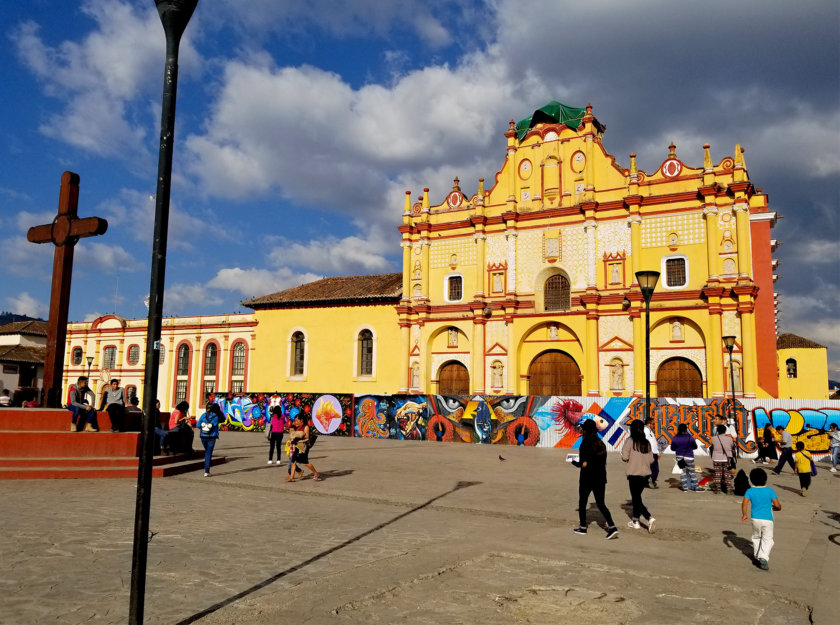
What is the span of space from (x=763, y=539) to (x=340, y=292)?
1246 inches

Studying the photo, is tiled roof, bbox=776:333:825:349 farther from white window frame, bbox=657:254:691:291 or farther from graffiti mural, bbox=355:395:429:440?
graffiti mural, bbox=355:395:429:440

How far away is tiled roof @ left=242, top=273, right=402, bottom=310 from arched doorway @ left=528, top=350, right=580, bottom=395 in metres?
8.57

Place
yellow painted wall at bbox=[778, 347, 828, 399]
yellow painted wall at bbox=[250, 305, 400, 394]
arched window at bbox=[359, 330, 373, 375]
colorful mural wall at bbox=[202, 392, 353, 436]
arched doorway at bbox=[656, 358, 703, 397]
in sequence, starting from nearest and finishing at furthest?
arched doorway at bbox=[656, 358, 703, 397] < colorful mural wall at bbox=[202, 392, 353, 436] < yellow painted wall at bbox=[250, 305, 400, 394] < arched window at bbox=[359, 330, 373, 375] < yellow painted wall at bbox=[778, 347, 828, 399]

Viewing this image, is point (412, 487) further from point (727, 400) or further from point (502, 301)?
point (502, 301)

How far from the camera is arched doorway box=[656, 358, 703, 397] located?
27891 mm

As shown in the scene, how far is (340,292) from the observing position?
37.4 meters

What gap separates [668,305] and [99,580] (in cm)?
2677

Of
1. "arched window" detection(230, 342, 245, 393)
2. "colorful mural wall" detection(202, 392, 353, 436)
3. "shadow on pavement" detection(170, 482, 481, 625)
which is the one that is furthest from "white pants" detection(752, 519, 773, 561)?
"arched window" detection(230, 342, 245, 393)

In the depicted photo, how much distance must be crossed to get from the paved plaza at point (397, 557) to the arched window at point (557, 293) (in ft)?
59.7

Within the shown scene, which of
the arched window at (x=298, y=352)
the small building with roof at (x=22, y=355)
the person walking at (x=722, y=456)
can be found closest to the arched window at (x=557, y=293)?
the arched window at (x=298, y=352)

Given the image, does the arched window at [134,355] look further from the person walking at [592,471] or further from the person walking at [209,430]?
the person walking at [592,471]

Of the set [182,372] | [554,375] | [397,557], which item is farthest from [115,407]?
[182,372]

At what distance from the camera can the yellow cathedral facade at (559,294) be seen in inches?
1099

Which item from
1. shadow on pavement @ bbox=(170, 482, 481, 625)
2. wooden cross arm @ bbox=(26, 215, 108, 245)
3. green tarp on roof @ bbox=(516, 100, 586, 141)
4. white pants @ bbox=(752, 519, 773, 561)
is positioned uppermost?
green tarp on roof @ bbox=(516, 100, 586, 141)
